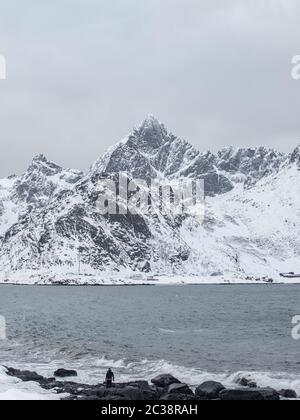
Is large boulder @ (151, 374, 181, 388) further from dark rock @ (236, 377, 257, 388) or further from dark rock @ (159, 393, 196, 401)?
dark rock @ (159, 393, 196, 401)

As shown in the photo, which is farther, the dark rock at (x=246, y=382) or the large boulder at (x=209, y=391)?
the dark rock at (x=246, y=382)

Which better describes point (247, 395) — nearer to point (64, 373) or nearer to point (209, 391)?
point (209, 391)

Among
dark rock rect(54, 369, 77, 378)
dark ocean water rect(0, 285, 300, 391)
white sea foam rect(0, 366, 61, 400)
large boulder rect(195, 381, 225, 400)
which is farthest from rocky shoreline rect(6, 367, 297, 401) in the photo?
dark ocean water rect(0, 285, 300, 391)

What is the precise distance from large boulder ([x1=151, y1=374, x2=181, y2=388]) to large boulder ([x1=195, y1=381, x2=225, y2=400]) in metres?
4.09

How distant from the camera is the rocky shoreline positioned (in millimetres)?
42312

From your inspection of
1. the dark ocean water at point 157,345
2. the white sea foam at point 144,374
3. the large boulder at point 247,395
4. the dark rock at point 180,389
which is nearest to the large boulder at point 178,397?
the dark rock at point 180,389

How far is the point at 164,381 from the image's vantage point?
164 ft

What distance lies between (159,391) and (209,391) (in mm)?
4006

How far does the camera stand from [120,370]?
58344mm

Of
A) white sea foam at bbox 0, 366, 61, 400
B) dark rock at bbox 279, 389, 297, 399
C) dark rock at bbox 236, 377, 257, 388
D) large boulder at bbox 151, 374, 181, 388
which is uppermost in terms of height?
white sea foam at bbox 0, 366, 61, 400

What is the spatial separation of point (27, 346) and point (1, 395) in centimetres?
4059

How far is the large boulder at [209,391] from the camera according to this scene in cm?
4431

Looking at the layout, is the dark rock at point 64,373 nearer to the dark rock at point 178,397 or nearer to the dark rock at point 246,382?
the dark rock at point 178,397

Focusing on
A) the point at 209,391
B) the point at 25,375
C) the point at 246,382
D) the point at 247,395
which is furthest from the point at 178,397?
the point at 25,375
